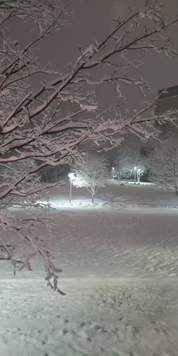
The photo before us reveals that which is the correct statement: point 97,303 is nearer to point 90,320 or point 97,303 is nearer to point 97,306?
point 97,306

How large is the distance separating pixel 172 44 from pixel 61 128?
1.36m

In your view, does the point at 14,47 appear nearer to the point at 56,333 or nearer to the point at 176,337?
the point at 56,333

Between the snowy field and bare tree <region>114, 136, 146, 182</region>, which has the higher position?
bare tree <region>114, 136, 146, 182</region>

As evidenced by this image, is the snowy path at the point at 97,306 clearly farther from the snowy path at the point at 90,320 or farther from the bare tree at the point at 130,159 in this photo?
the bare tree at the point at 130,159

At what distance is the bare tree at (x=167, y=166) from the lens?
114 feet

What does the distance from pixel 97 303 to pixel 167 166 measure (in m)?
30.0

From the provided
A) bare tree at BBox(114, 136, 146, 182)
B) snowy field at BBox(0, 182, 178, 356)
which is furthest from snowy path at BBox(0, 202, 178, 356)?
bare tree at BBox(114, 136, 146, 182)

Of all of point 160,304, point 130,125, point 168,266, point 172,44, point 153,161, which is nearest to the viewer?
point 172,44

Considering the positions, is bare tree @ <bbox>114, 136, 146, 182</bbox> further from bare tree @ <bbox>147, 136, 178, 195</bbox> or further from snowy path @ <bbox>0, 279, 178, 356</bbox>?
snowy path @ <bbox>0, 279, 178, 356</bbox>

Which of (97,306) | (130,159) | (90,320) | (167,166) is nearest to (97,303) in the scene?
(97,306)

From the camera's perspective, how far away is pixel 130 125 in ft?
11.9

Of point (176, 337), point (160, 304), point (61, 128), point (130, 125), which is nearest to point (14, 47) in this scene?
point (61, 128)

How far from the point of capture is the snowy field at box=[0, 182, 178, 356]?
4578 millimetres

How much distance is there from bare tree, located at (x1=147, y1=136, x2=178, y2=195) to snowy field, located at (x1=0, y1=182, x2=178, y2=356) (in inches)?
816
